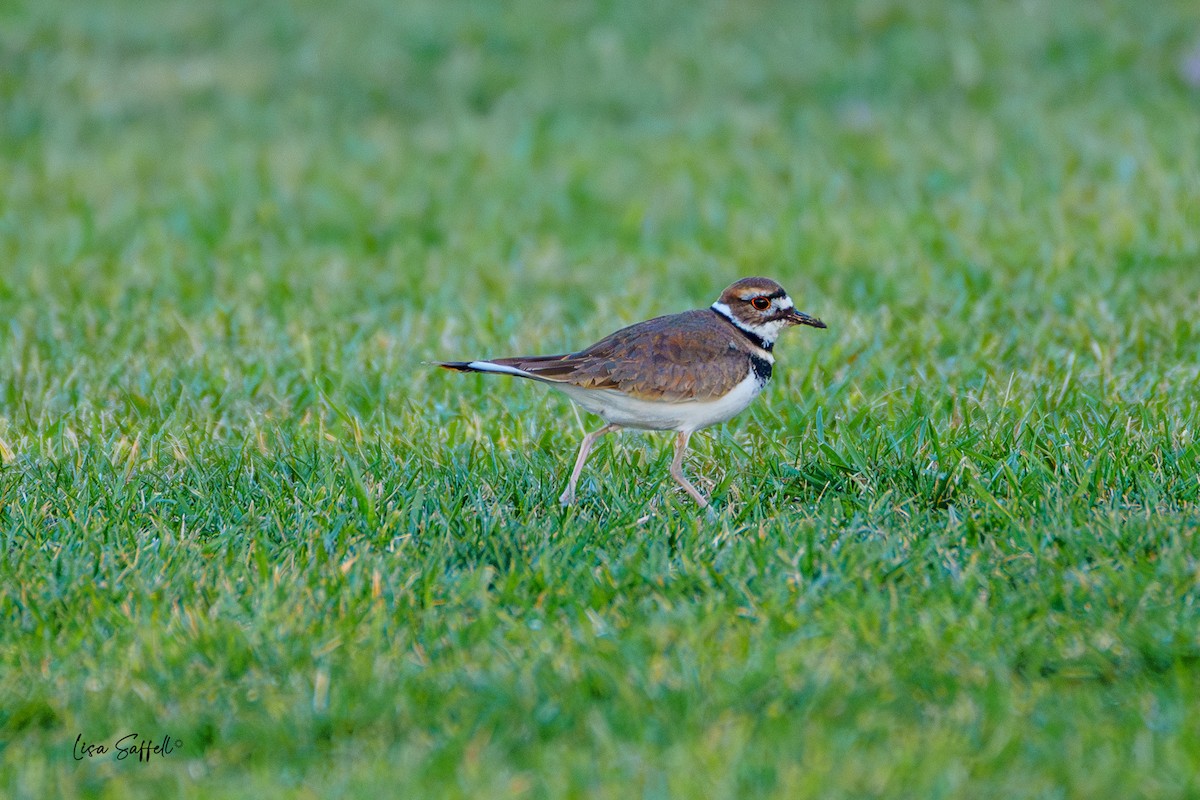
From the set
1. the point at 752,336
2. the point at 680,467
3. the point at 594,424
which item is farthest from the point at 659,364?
the point at 594,424

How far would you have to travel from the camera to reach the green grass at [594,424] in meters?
3.74

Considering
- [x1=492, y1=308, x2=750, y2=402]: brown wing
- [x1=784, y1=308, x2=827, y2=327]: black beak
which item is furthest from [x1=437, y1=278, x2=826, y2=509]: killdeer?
[x1=784, y1=308, x2=827, y2=327]: black beak

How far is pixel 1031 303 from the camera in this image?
754cm

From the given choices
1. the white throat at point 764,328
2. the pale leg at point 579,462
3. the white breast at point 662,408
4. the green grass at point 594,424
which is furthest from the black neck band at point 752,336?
the pale leg at point 579,462

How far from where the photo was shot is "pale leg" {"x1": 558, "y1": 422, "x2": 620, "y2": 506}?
5113 mm

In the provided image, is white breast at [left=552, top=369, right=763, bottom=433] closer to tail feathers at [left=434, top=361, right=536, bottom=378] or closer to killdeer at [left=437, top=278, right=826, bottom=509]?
killdeer at [left=437, top=278, right=826, bottom=509]

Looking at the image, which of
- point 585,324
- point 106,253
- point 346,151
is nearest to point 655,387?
point 585,324

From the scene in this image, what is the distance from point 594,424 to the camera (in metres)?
6.19

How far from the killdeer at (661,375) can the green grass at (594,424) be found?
0.25 m

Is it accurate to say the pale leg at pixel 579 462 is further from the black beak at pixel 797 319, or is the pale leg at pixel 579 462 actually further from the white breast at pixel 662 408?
the black beak at pixel 797 319

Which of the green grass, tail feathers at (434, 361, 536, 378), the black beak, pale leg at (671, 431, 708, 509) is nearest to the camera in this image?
the green grass

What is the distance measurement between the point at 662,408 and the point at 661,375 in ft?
0.38

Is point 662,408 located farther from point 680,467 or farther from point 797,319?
point 797,319

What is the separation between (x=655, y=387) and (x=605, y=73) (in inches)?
310
